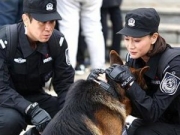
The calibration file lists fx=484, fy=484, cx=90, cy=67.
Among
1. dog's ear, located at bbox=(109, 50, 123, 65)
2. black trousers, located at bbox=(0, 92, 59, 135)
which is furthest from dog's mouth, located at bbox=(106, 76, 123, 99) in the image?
black trousers, located at bbox=(0, 92, 59, 135)

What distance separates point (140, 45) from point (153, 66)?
183 mm

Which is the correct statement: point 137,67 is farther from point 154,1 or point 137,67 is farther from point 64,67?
point 154,1

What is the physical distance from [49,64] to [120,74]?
812mm

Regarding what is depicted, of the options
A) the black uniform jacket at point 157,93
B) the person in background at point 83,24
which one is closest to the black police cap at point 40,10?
the black uniform jacket at point 157,93

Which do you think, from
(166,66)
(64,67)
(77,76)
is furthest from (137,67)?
(77,76)

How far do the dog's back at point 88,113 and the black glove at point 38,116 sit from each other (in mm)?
360

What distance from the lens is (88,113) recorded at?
3.16 metres

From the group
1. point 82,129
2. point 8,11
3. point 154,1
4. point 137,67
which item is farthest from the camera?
point 154,1

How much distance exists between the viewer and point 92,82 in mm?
3316

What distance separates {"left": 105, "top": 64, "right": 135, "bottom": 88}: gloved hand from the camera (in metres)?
3.26

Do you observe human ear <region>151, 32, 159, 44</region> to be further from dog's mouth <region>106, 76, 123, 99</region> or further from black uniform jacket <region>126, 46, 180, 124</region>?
dog's mouth <region>106, 76, 123, 99</region>

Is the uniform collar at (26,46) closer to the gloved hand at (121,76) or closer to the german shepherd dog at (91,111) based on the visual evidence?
the german shepherd dog at (91,111)

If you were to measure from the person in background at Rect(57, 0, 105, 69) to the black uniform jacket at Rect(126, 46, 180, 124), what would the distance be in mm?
2010

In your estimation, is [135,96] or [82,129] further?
[135,96]
